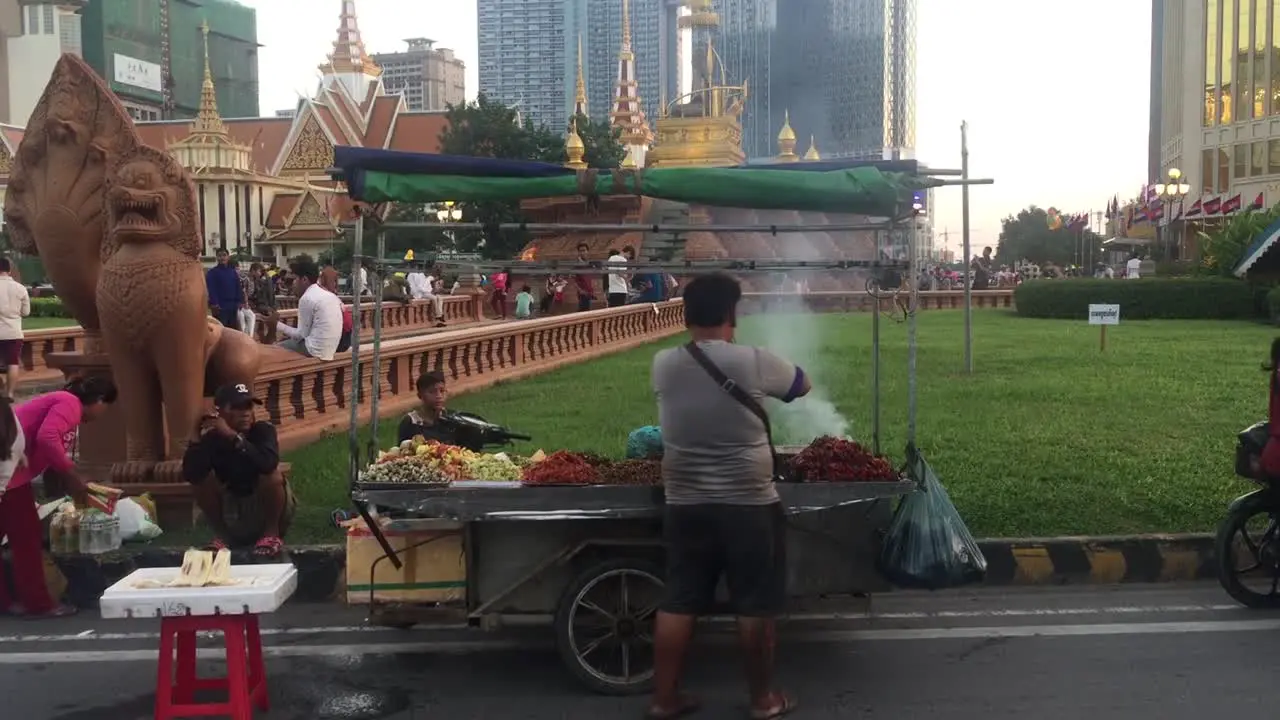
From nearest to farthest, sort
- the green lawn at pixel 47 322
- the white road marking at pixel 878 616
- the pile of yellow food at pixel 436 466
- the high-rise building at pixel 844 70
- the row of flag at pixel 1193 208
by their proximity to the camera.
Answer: the pile of yellow food at pixel 436 466 → the white road marking at pixel 878 616 → the green lawn at pixel 47 322 → the row of flag at pixel 1193 208 → the high-rise building at pixel 844 70

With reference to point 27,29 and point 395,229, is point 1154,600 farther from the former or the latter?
Result: point 27,29

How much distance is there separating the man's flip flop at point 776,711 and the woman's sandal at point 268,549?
10.5ft

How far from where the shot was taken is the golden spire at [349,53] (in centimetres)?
7000

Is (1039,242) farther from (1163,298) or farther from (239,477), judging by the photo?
(239,477)

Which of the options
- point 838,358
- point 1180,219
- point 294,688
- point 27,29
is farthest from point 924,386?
point 27,29

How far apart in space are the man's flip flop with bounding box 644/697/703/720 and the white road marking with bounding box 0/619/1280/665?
1031mm

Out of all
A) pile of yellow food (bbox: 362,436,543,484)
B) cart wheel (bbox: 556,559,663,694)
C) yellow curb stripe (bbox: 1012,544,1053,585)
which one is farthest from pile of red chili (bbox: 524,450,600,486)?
yellow curb stripe (bbox: 1012,544,1053,585)

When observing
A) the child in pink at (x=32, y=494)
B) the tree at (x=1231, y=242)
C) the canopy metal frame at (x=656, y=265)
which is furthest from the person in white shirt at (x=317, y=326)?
the tree at (x=1231, y=242)

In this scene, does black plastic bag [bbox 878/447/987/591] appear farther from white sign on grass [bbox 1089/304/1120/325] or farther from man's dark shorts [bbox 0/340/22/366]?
white sign on grass [bbox 1089/304/1120/325]

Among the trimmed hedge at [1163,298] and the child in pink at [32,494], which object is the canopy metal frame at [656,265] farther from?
the trimmed hedge at [1163,298]

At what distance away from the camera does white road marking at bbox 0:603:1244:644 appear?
5934 millimetres

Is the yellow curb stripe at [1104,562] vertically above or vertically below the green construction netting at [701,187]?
below

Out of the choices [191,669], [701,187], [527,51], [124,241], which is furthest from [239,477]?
[527,51]

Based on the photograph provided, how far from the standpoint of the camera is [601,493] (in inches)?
200
